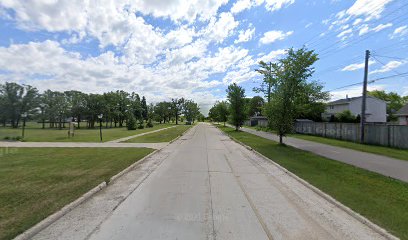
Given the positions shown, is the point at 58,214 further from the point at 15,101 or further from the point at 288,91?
the point at 15,101

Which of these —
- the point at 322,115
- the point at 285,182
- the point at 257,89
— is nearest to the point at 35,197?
the point at 285,182

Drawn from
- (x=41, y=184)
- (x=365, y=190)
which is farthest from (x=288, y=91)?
(x=41, y=184)

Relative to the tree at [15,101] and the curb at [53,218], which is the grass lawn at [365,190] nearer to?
the curb at [53,218]

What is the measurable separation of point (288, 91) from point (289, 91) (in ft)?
0.32

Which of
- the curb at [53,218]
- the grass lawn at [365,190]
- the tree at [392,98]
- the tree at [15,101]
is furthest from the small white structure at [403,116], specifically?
the tree at [15,101]

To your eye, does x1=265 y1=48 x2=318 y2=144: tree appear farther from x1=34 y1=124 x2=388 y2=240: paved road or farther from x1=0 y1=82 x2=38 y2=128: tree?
x1=0 y1=82 x2=38 y2=128: tree

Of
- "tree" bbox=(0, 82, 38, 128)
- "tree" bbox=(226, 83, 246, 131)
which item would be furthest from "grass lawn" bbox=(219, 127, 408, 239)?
"tree" bbox=(0, 82, 38, 128)

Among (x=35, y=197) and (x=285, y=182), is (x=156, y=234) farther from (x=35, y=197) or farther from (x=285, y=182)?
(x=285, y=182)

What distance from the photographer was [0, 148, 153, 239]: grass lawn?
587 cm

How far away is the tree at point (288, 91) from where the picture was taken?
952 inches

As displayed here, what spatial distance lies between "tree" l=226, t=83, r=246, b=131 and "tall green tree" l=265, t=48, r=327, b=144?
85.2 feet

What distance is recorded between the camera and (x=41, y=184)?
348 inches

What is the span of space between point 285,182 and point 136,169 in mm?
6244

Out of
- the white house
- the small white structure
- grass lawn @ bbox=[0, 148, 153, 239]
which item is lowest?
grass lawn @ bbox=[0, 148, 153, 239]
